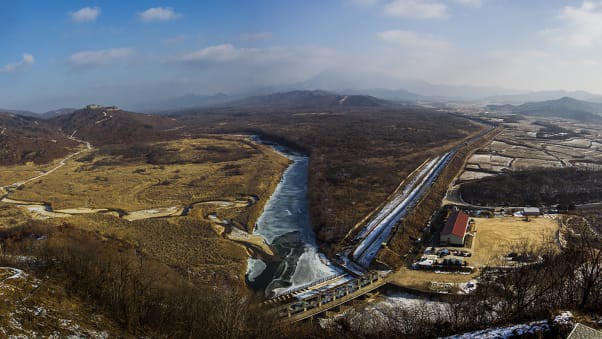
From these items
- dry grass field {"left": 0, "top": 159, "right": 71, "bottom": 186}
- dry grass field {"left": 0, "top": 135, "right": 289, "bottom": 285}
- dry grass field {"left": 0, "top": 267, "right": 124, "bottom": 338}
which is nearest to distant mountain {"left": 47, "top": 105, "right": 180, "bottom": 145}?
dry grass field {"left": 0, "top": 135, "right": 289, "bottom": 285}

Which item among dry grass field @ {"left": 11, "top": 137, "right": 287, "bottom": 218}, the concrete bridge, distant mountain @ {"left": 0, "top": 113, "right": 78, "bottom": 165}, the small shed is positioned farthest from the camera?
distant mountain @ {"left": 0, "top": 113, "right": 78, "bottom": 165}

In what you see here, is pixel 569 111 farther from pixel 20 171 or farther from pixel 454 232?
pixel 20 171

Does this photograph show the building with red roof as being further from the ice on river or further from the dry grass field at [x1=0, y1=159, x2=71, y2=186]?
the dry grass field at [x1=0, y1=159, x2=71, y2=186]

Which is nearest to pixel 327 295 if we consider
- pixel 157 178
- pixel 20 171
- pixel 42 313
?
pixel 42 313

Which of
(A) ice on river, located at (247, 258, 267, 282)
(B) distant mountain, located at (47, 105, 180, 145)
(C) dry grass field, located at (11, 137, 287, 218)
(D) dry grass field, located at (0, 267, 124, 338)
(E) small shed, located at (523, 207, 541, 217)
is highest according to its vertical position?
(B) distant mountain, located at (47, 105, 180, 145)

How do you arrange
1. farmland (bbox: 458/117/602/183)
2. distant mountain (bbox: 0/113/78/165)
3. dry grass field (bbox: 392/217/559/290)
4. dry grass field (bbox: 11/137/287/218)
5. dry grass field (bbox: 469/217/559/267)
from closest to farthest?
dry grass field (bbox: 392/217/559/290) < dry grass field (bbox: 469/217/559/267) < dry grass field (bbox: 11/137/287/218) < farmland (bbox: 458/117/602/183) < distant mountain (bbox: 0/113/78/165)

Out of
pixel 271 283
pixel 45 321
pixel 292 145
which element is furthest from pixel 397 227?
pixel 292 145
